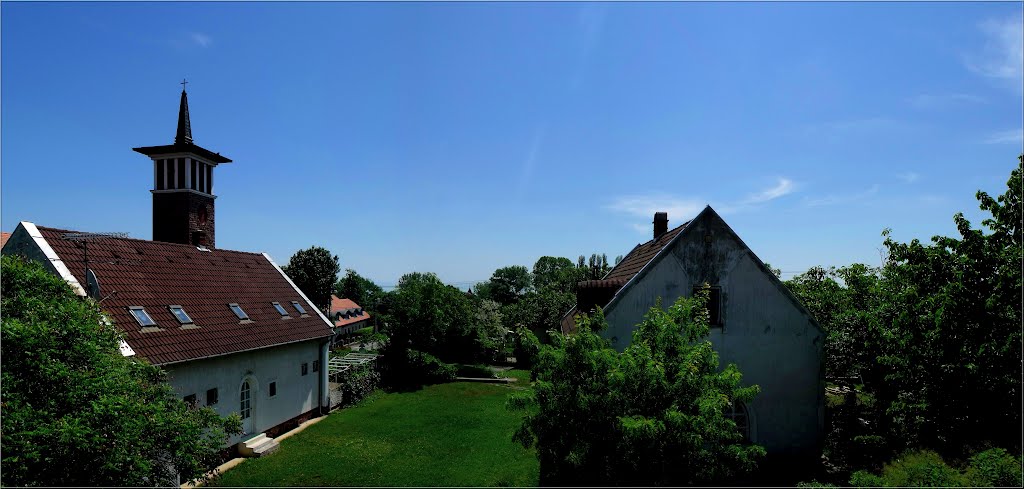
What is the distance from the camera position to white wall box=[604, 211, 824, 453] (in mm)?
16984

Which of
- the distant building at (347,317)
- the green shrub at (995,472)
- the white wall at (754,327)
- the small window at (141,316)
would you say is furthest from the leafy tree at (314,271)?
the green shrub at (995,472)

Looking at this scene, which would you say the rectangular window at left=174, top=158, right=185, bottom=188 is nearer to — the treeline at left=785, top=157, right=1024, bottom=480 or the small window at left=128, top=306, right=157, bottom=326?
the small window at left=128, top=306, right=157, bottom=326

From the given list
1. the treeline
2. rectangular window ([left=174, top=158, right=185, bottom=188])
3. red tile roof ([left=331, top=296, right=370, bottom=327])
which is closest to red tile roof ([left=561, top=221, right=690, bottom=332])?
the treeline

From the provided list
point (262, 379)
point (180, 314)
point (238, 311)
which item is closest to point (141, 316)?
point (180, 314)

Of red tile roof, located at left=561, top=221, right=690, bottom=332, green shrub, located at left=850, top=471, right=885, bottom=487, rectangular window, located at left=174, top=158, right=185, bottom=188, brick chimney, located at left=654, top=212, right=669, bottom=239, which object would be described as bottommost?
green shrub, located at left=850, top=471, right=885, bottom=487

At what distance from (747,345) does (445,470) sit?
10947mm

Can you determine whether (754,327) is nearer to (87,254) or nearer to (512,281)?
(87,254)

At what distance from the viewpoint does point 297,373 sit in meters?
23.4

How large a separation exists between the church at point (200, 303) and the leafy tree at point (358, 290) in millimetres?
53816

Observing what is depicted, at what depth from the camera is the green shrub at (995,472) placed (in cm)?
830

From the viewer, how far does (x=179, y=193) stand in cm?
2648

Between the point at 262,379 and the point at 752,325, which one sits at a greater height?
the point at 752,325

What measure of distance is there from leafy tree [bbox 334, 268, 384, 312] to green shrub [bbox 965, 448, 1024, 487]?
76.2 meters

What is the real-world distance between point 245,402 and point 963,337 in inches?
911
